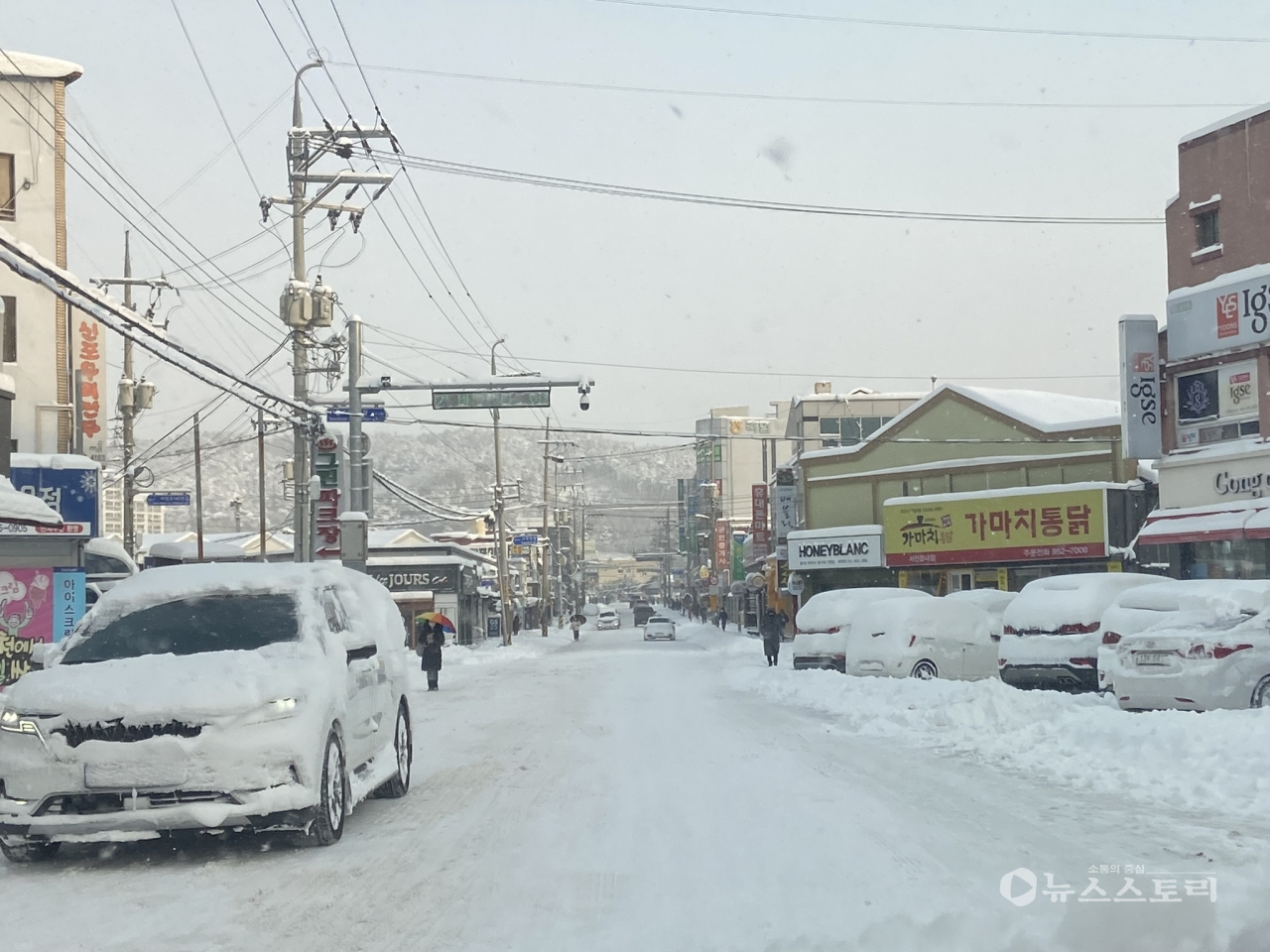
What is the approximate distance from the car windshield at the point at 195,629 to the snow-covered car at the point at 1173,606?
9.84 m

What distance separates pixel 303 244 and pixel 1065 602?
756 inches

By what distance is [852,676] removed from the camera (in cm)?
2350

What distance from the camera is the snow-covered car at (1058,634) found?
778 inches

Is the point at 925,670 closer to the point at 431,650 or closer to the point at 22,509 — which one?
the point at 431,650

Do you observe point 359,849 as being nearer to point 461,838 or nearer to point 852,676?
point 461,838

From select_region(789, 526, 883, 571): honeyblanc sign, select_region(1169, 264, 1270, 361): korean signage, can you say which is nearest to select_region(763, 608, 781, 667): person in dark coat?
select_region(1169, 264, 1270, 361): korean signage

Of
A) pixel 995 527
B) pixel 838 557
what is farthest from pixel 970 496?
pixel 838 557

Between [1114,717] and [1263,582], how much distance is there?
3.82 metres

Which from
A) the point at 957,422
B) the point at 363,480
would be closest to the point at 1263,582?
the point at 363,480

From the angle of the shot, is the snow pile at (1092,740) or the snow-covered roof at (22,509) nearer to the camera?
the snow pile at (1092,740)

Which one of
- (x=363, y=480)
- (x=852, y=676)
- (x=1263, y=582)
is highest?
(x=363, y=480)

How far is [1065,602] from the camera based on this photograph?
2033 centimetres

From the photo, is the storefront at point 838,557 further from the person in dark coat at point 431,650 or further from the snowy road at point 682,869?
the snowy road at point 682,869

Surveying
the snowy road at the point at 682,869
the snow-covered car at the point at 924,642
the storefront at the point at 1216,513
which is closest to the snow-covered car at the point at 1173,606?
the snowy road at the point at 682,869
